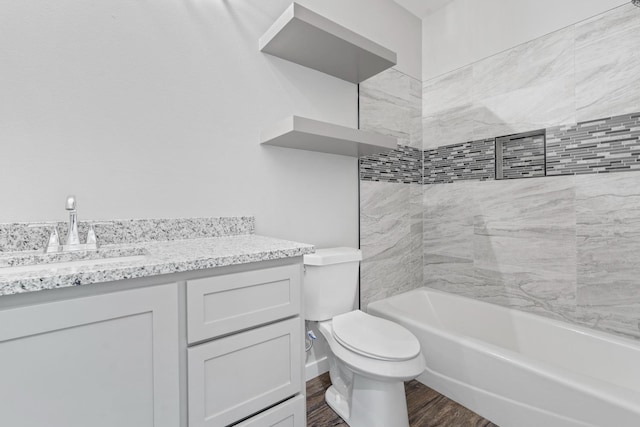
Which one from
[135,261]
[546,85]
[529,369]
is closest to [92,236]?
[135,261]

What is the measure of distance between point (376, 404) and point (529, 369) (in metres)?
0.70

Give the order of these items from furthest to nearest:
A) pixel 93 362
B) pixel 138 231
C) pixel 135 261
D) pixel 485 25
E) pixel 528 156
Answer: pixel 485 25
pixel 528 156
pixel 138 231
pixel 135 261
pixel 93 362

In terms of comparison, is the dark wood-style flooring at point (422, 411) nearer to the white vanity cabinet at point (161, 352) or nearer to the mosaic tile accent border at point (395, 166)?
the white vanity cabinet at point (161, 352)

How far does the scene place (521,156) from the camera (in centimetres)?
199

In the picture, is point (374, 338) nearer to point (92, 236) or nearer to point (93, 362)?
point (93, 362)

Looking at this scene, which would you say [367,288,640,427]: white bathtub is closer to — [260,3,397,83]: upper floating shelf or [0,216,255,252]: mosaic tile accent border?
[0,216,255,252]: mosaic tile accent border

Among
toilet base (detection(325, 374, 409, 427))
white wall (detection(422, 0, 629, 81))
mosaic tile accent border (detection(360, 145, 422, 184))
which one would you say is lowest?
toilet base (detection(325, 374, 409, 427))

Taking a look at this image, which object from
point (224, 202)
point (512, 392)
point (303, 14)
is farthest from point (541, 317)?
point (303, 14)

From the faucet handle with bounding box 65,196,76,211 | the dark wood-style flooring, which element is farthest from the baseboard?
the faucet handle with bounding box 65,196,76,211

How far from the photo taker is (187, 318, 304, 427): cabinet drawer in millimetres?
908

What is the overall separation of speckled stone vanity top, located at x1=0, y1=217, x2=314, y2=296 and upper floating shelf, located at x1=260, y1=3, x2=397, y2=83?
104 centimetres

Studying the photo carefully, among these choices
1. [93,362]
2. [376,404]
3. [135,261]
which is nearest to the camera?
[93,362]

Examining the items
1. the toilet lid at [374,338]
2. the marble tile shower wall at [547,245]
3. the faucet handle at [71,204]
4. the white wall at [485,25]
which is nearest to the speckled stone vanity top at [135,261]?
the faucet handle at [71,204]

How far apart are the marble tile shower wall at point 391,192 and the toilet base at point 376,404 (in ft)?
2.43
